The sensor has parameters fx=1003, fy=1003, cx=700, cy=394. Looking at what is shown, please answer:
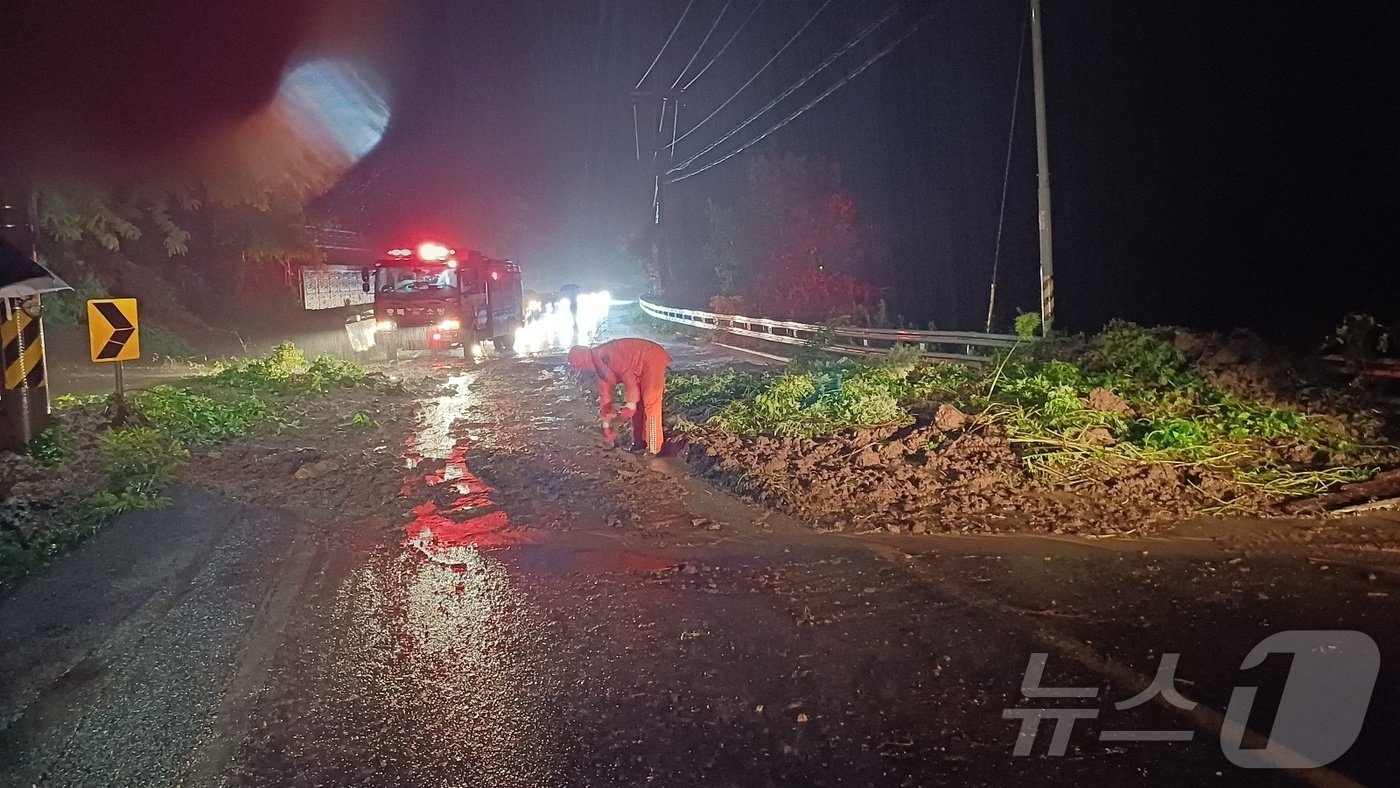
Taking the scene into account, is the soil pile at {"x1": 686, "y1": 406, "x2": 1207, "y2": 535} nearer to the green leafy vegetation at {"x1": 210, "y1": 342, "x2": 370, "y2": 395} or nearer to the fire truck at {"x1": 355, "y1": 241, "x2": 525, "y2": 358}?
the green leafy vegetation at {"x1": 210, "y1": 342, "x2": 370, "y2": 395}

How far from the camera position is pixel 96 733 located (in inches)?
191

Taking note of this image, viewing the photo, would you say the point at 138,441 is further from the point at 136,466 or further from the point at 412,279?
the point at 412,279

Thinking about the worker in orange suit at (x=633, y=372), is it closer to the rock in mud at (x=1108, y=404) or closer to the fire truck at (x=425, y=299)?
the rock in mud at (x=1108, y=404)

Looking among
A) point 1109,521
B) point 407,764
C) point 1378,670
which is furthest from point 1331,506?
point 407,764

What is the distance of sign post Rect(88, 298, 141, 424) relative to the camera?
10953mm

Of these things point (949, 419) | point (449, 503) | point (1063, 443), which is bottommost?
point (449, 503)

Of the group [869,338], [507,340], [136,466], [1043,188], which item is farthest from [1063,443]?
[507,340]

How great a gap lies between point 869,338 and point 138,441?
1560 centimetres

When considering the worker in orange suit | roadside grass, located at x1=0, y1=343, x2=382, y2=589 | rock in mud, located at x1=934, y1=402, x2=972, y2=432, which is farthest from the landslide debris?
roadside grass, located at x1=0, y1=343, x2=382, y2=589

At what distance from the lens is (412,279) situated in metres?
24.2

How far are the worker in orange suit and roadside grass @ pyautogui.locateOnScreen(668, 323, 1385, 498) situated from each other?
3.26ft

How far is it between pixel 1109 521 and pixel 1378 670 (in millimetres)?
3148

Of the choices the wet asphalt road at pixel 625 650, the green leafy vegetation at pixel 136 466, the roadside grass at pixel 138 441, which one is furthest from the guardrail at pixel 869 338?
the green leafy vegetation at pixel 136 466

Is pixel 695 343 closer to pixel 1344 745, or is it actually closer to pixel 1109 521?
pixel 1109 521
